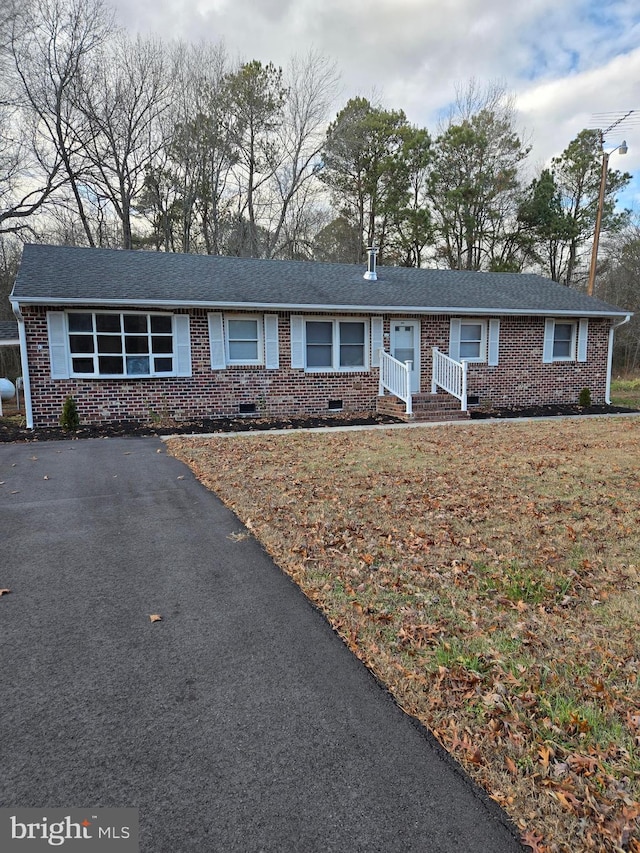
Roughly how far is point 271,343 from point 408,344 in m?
3.98

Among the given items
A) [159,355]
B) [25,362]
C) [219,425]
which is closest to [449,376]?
[219,425]

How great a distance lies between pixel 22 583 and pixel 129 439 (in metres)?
6.86

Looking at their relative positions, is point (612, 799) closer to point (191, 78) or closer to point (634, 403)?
point (634, 403)

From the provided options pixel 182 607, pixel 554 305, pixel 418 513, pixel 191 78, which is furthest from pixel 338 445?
pixel 191 78

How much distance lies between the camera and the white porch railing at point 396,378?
42.0 feet

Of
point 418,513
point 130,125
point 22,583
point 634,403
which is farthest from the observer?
point 130,125

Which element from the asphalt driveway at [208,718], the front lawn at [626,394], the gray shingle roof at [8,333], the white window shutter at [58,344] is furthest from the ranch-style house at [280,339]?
the asphalt driveway at [208,718]

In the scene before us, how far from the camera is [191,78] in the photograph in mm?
23906

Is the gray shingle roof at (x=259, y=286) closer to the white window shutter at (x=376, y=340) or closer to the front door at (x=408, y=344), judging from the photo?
the white window shutter at (x=376, y=340)

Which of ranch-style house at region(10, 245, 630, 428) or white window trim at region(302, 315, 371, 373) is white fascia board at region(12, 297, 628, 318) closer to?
ranch-style house at region(10, 245, 630, 428)

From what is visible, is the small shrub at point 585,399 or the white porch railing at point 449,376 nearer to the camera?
the white porch railing at point 449,376

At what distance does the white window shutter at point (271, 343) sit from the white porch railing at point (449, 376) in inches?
176

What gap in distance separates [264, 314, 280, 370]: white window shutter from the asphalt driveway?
9103 millimetres

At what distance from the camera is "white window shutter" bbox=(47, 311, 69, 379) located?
1126cm
